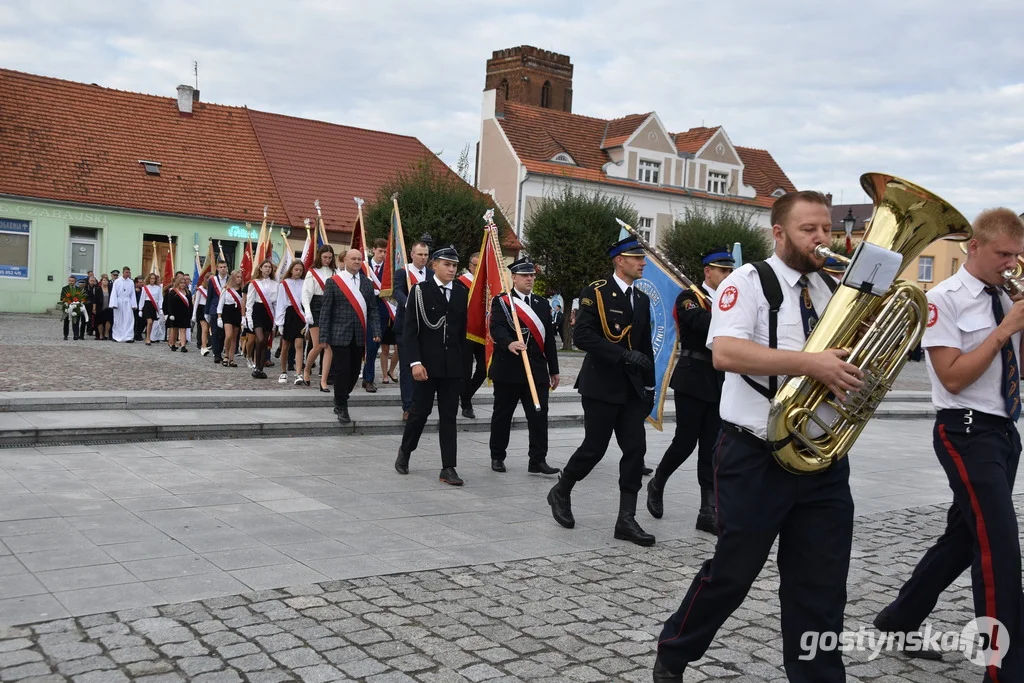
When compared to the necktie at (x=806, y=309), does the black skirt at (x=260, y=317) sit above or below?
below

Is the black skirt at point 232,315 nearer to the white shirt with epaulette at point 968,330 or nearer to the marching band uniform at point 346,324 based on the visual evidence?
the marching band uniform at point 346,324

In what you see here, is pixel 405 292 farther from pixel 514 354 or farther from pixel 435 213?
pixel 435 213

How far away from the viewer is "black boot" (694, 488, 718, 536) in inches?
280

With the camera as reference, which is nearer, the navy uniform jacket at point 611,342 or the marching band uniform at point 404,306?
the navy uniform jacket at point 611,342

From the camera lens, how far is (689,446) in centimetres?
730

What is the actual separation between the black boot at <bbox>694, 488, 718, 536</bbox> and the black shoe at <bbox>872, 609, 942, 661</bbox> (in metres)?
A: 2.20

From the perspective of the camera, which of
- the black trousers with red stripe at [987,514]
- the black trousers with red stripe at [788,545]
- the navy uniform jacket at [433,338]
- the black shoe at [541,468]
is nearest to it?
the black trousers with red stripe at [788,545]

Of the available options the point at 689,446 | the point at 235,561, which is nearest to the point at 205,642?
the point at 235,561

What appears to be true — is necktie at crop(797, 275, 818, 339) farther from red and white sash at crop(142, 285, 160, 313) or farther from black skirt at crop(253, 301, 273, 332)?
red and white sash at crop(142, 285, 160, 313)

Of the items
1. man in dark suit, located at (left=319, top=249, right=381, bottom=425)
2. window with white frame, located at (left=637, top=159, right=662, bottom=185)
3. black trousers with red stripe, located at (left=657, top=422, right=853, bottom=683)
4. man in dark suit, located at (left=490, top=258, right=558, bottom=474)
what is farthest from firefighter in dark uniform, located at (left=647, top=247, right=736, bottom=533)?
window with white frame, located at (left=637, top=159, right=662, bottom=185)

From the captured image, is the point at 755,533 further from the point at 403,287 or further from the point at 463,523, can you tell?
the point at 403,287

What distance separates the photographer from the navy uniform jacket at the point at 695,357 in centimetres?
707

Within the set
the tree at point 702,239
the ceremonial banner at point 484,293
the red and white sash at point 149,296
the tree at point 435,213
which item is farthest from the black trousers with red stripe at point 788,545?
the tree at point 702,239

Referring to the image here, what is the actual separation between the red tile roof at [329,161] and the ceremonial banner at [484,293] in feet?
92.7
